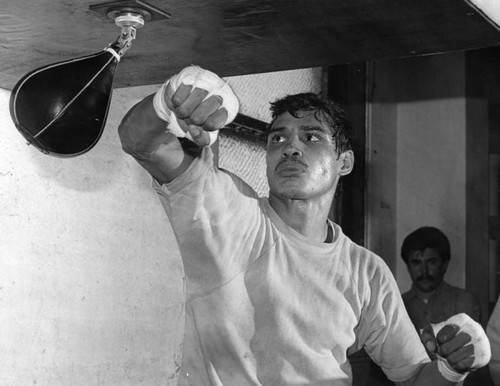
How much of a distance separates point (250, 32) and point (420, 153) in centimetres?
420

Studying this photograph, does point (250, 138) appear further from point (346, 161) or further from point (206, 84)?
point (206, 84)

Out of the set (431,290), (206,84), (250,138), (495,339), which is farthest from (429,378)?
(431,290)

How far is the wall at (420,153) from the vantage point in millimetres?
5465

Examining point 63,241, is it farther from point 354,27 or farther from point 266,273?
point 354,27

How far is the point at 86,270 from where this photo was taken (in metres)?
2.51

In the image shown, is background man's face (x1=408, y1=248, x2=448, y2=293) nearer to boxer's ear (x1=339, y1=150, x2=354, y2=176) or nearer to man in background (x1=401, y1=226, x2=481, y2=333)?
man in background (x1=401, y1=226, x2=481, y2=333)

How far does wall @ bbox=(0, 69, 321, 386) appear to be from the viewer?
228 centimetres

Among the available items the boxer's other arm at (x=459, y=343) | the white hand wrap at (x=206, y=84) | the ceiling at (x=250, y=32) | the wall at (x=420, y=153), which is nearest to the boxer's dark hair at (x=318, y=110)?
the ceiling at (x=250, y=32)

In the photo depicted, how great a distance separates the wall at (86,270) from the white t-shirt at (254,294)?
46cm

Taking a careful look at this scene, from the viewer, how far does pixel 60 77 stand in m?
1.63

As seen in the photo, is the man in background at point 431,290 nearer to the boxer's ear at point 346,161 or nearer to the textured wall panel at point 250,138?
the textured wall panel at point 250,138

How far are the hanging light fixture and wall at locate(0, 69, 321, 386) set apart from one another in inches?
26.4

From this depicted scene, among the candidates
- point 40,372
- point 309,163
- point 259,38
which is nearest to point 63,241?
point 40,372

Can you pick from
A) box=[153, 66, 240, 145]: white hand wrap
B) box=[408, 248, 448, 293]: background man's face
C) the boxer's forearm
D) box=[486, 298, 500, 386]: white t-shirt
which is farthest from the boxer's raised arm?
box=[408, 248, 448, 293]: background man's face
